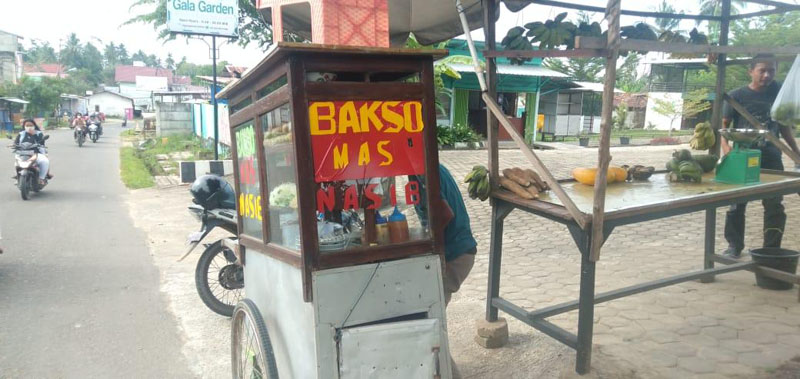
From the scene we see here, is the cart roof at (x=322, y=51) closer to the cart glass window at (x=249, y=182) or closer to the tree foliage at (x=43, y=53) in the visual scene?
the cart glass window at (x=249, y=182)

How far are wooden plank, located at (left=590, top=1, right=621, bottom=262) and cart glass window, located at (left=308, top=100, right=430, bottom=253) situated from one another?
40.8 inches

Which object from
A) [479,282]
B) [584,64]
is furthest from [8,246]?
[584,64]

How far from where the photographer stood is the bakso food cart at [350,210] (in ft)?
6.27

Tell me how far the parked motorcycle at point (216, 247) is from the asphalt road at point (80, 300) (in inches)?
15.3

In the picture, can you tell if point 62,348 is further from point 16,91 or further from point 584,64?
point 16,91

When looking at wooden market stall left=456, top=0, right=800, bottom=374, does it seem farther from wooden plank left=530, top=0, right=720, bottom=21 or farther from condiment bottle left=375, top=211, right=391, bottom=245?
condiment bottle left=375, top=211, right=391, bottom=245

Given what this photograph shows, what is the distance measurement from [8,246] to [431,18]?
569 cm

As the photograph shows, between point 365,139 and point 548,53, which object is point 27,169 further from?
point 548,53

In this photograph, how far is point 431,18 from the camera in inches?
150

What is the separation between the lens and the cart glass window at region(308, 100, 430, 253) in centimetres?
195

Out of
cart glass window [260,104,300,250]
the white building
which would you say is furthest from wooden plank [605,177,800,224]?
the white building

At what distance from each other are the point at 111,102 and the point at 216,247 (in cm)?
6448

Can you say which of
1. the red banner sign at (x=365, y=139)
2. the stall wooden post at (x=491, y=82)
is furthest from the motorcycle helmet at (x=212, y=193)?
the red banner sign at (x=365, y=139)

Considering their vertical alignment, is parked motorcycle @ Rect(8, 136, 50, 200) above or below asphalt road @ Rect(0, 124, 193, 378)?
above
